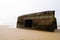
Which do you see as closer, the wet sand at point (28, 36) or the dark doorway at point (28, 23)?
the wet sand at point (28, 36)

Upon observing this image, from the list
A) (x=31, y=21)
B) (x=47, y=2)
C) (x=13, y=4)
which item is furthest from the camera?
(x=13, y=4)

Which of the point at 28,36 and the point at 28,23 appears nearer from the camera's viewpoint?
the point at 28,36

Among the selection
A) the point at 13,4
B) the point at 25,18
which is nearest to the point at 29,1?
the point at 13,4

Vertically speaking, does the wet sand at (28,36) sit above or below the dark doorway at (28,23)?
below

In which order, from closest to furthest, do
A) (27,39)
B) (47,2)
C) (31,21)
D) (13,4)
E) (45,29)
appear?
(27,39), (45,29), (31,21), (47,2), (13,4)

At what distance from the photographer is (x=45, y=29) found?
1.05m

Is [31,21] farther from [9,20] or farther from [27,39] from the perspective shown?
[9,20]

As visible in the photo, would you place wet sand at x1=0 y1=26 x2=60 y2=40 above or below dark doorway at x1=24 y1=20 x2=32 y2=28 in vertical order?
below

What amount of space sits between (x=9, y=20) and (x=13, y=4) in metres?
0.21

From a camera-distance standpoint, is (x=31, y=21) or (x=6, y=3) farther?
(x=6, y=3)

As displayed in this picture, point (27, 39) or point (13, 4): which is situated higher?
point (13, 4)

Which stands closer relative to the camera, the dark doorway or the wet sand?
the wet sand

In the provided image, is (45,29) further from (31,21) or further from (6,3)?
(6,3)

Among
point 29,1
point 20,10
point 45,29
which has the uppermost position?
point 29,1
